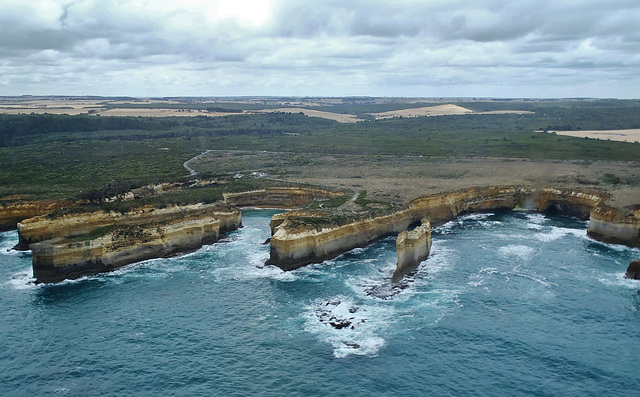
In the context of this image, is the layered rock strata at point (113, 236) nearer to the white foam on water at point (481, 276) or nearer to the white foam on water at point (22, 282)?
the white foam on water at point (22, 282)

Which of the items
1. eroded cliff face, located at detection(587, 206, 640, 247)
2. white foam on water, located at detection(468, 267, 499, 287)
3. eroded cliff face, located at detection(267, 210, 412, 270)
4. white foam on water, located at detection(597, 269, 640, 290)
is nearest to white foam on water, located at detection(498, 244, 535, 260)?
white foam on water, located at detection(468, 267, 499, 287)

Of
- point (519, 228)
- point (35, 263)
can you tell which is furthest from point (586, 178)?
point (35, 263)

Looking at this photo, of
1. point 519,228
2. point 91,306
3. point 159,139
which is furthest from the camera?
point 159,139

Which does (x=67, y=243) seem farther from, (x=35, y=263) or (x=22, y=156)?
(x=22, y=156)

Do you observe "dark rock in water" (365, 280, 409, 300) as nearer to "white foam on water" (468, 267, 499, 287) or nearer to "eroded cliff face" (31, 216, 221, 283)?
"white foam on water" (468, 267, 499, 287)

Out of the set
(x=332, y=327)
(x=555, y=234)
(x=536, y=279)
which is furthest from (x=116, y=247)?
(x=555, y=234)
